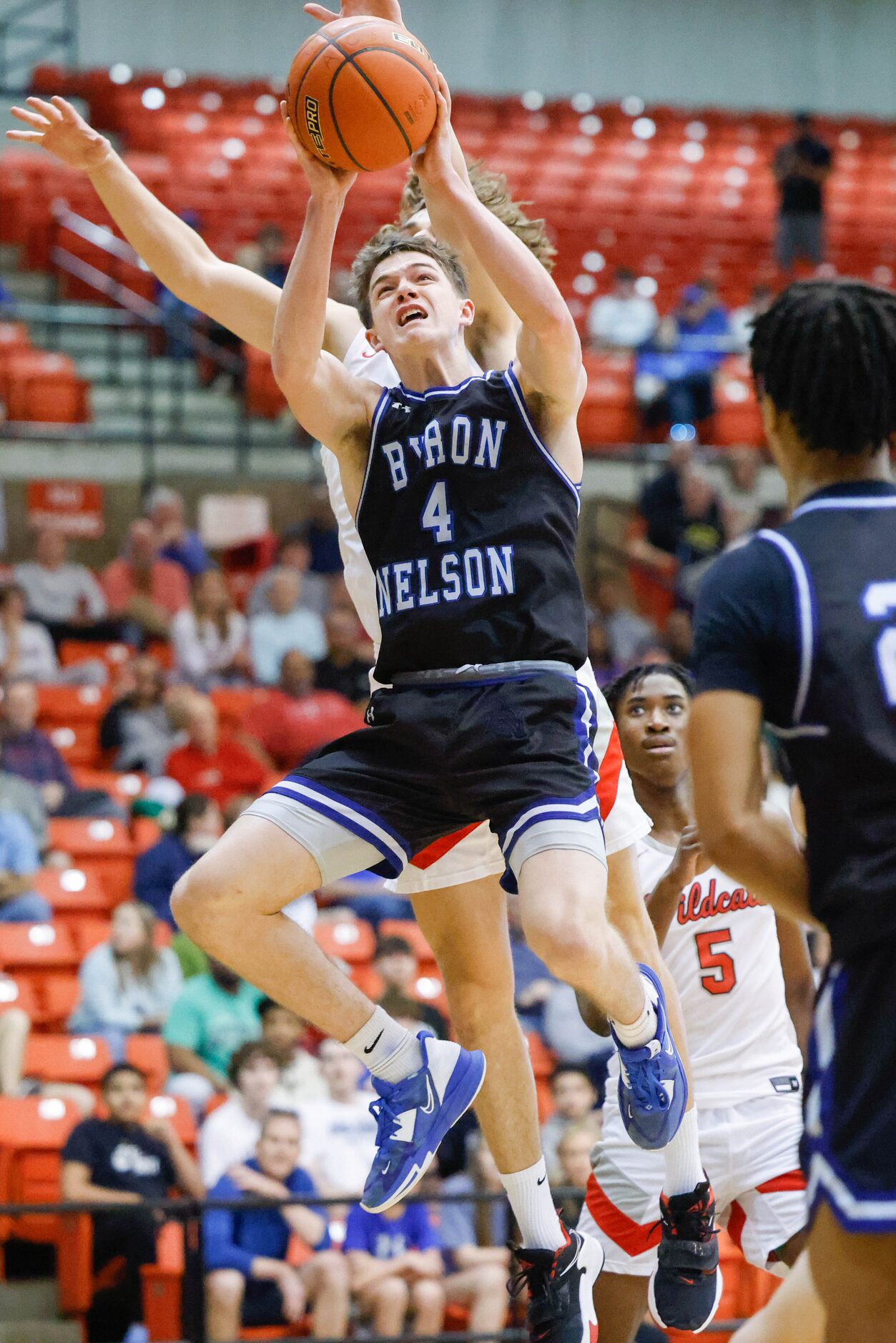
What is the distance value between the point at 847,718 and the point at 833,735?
40mm

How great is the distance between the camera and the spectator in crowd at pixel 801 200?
16500 mm

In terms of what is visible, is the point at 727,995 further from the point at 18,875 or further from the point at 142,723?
the point at 142,723

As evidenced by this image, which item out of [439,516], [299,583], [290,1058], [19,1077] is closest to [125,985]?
[19,1077]

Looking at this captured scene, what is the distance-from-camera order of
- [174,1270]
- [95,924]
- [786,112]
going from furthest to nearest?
1. [786,112]
2. [95,924]
3. [174,1270]

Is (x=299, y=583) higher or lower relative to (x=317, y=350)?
higher

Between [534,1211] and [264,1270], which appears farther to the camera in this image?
[264,1270]

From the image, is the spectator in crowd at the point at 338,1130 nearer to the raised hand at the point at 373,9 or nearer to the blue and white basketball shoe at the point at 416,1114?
the blue and white basketball shoe at the point at 416,1114

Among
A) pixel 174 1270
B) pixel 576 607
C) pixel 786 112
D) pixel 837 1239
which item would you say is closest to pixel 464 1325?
pixel 174 1270

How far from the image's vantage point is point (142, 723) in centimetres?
1062

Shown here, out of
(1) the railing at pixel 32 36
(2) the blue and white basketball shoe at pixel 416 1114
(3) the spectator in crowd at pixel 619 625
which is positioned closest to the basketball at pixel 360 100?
(2) the blue and white basketball shoe at pixel 416 1114

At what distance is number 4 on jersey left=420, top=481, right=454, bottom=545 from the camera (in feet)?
13.8

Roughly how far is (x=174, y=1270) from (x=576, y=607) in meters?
4.28

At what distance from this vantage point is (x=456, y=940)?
460 cm

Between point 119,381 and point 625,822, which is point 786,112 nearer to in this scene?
point 119,381
